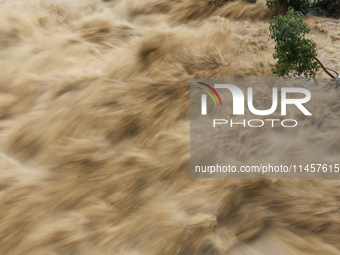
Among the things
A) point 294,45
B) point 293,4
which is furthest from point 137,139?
point 293,4

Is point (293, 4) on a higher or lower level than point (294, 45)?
higher

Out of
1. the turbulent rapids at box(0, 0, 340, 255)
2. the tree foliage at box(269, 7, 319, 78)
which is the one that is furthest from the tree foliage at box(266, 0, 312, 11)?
the tree foliage at box(269, 7, 319, 78)

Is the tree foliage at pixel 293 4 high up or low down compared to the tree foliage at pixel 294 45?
up

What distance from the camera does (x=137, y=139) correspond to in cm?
161

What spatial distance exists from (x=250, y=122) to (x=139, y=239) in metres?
0.89

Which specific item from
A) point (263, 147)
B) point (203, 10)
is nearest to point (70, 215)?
point (263, 147)

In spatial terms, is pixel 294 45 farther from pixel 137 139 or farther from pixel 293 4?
pixel 137 139

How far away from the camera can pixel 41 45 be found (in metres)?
1.91

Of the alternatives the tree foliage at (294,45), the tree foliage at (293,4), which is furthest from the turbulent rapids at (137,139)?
the tree foliage at (294,45)

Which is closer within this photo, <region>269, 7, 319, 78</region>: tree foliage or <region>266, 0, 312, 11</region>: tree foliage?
<region>269, 7, 319, 78</region>: tree foliage

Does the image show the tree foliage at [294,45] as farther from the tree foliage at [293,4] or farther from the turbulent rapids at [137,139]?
the tree foliage at [293,4]

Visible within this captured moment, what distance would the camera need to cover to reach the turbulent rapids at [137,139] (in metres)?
1.42

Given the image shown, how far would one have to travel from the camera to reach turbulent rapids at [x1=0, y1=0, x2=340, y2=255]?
1420 millimetres

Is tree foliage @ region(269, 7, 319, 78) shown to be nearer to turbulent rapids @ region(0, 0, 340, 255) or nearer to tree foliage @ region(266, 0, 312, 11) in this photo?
turbulent rapids @ region(0, 0, 340, 255)
